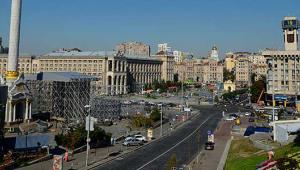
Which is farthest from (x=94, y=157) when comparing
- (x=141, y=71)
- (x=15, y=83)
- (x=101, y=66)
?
(x=141, y=71)

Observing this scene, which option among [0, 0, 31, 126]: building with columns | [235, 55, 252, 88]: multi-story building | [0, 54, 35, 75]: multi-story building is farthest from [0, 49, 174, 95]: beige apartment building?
[0, 0, 31, 126]: building with columns

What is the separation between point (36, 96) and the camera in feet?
205

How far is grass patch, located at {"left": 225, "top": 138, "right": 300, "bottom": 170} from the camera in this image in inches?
1055

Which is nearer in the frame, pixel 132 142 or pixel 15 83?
pixel 132 142

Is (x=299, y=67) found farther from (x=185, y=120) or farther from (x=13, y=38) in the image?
(x=13, y=38)

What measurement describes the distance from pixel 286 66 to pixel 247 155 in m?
65.6

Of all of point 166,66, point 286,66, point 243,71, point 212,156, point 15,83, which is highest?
point 166,66

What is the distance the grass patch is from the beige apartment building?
87756 mm

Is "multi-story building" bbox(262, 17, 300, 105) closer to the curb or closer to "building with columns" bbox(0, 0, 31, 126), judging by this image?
the curb

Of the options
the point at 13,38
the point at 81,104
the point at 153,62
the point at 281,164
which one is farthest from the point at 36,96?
the point at 153,62

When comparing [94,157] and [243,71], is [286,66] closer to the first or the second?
[94,157]

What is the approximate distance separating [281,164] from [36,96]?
162 ft

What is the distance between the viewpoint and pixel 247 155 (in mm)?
31781

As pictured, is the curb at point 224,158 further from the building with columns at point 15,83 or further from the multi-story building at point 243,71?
the multi-story building at point 243,71
